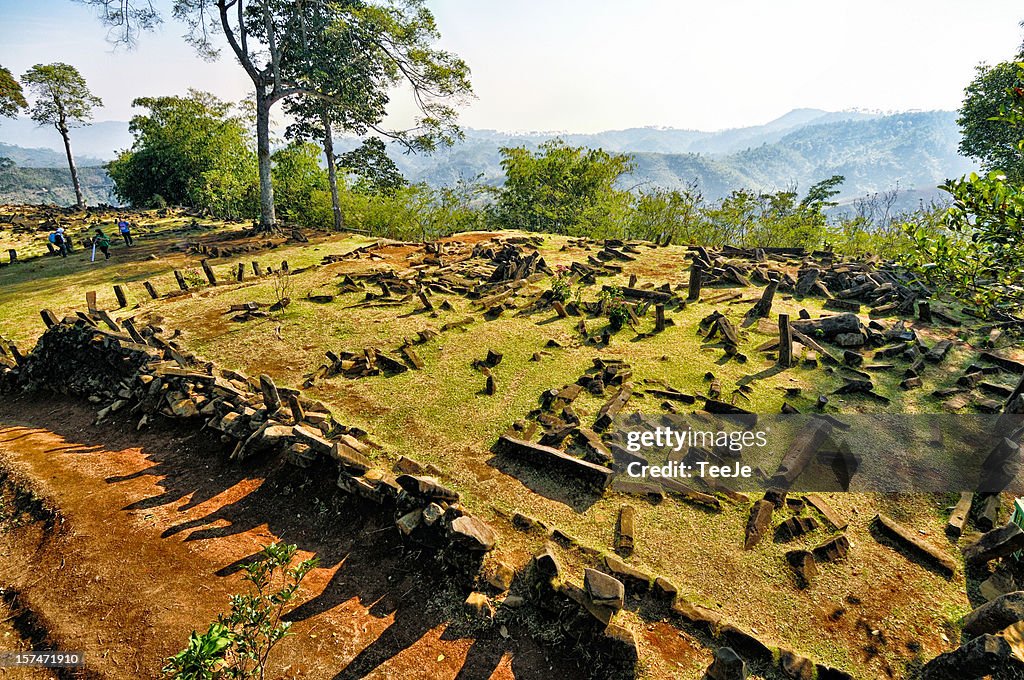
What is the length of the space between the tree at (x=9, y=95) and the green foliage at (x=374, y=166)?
1268 inches

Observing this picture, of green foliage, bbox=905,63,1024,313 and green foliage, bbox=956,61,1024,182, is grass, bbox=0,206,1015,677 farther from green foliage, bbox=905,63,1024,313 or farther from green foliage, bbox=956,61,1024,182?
green foliage, bbox=956,61,1024,182

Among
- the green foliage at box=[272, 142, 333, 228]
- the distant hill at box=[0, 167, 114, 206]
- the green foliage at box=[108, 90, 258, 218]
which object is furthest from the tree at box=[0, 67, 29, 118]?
the distant hill at box=[0, 167, 114, 206]

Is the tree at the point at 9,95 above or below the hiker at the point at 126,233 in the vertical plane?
above

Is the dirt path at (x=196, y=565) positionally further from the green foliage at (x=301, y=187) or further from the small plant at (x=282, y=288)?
the green foliage at (x=301, y=187)

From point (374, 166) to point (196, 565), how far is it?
39319 millimetres

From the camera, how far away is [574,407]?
933 centimetres

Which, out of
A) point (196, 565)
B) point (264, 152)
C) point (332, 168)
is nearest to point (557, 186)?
point (332, 168)

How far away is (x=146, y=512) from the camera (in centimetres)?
698

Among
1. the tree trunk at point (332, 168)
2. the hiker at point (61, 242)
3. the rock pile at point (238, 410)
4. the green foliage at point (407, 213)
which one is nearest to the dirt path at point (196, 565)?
the rock pile at point (238, 410)

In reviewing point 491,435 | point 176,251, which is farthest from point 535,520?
point 176,251

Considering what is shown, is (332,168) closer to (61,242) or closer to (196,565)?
(61,242)

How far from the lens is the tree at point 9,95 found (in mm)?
40344

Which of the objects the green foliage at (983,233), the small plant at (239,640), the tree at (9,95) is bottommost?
the small plant at (239,640)

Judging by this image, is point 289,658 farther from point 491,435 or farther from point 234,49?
point 234,49
